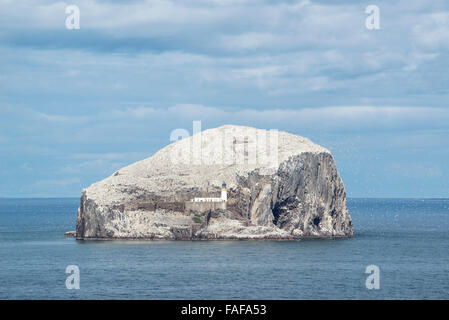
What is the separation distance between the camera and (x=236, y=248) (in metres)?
148

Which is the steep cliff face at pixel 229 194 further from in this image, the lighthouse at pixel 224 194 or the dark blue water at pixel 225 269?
the dark blue water at pixel 225 269

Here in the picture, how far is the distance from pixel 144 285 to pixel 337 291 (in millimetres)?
24745

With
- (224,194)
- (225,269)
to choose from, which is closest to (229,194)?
(224,194)

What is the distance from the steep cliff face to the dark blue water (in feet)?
24.8

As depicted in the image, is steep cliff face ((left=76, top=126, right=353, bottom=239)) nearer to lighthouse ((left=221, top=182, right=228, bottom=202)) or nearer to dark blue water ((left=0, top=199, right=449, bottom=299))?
lighthouse ((left=221, top=182, right=228, bottom=202))

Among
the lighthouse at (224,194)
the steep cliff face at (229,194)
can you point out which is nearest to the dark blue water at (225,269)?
the steep cliff face at (229,194)

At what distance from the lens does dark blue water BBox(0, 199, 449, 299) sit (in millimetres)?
97381

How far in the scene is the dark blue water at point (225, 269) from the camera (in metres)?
→ 97.4

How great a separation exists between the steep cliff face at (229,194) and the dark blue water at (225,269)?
7.57m

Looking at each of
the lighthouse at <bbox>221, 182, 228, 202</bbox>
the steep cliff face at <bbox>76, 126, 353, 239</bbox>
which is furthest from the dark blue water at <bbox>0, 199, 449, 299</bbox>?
the lighthouse at <bbox>221, 182, 228, 202</bbox>

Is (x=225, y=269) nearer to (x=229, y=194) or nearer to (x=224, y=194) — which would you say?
(x=224, y=194)

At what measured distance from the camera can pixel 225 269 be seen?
11794 centimetres

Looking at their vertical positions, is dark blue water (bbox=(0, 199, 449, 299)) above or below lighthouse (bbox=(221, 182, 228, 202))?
below
